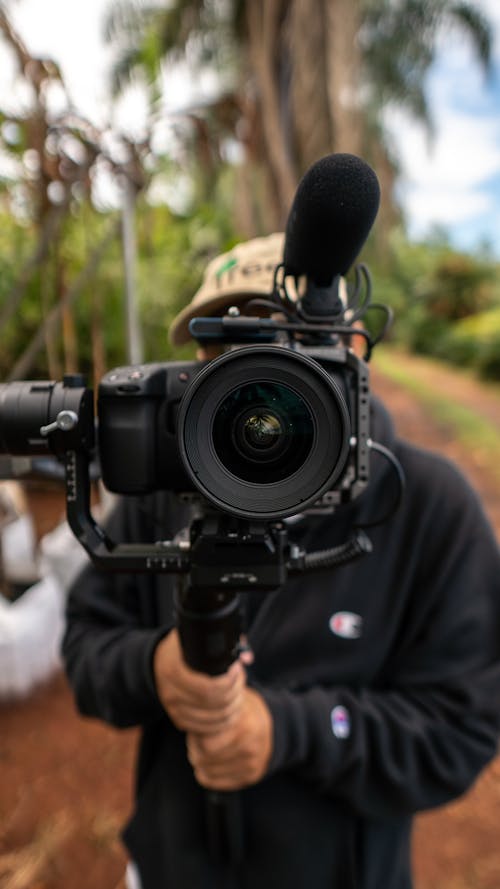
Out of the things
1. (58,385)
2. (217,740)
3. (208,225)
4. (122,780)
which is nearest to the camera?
(58,385)

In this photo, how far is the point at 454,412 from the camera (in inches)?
397

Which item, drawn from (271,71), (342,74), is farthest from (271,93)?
(342,74)

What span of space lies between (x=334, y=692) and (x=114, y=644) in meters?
0.48

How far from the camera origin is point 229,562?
2.66 ft

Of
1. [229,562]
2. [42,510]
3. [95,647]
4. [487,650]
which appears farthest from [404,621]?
[42,510]

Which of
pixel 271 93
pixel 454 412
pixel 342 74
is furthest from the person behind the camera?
pixel 454 412

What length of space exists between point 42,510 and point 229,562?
4.63 meters

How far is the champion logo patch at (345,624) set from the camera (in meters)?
1.17

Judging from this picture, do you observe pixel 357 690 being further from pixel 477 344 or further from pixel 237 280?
pixel 477 344

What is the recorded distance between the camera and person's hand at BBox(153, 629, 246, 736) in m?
0.95

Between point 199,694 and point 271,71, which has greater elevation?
point 271,71

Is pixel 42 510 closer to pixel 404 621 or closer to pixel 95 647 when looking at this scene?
pixel 95 647

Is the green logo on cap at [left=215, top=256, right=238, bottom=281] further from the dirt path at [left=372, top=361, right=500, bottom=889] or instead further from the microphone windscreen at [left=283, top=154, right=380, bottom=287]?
the dirt path at [left=372, top=361, right=500, bottom=889]

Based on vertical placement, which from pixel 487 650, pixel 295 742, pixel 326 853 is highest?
pixel 487 650
